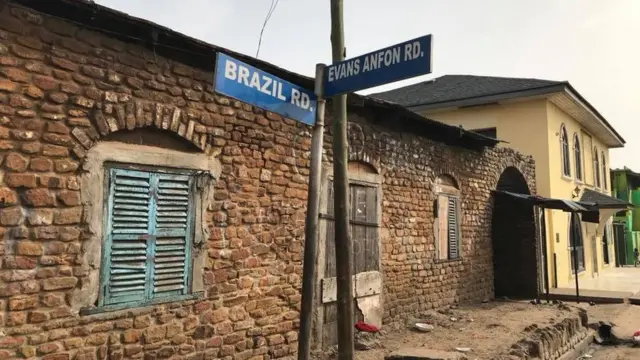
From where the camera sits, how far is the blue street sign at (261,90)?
3.23 m

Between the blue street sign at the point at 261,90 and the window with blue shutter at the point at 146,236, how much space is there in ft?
5.39

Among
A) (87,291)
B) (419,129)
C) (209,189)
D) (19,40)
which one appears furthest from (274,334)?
(419,129)

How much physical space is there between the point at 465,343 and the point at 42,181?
18.5 feet

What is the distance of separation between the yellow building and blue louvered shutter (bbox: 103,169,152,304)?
11847mm

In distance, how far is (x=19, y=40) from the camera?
371cm

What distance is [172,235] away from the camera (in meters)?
4.64

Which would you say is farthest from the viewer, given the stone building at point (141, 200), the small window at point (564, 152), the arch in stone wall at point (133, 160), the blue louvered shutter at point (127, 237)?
the small window at point (564, 152)

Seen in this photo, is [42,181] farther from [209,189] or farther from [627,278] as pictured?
[627,278]

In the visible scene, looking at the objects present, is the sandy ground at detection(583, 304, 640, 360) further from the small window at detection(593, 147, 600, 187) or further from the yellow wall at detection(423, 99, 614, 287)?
the small window at detection(593, 147, 600, 187)

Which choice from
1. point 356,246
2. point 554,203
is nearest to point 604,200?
point 554,203

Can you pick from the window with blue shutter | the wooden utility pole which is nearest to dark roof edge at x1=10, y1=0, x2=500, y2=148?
the window with blue shutter

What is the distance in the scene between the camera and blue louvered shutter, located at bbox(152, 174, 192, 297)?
4547 mm

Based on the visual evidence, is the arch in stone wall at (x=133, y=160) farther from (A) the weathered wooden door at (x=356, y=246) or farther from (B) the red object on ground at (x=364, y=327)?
(B) the red object on ground at (x=364, y=327)

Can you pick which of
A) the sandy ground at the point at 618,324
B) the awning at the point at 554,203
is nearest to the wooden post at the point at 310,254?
the sandy ground at the point at 618,324
